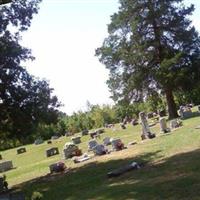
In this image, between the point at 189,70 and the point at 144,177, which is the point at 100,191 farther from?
the point at 189,70

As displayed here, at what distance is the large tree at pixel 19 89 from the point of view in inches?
936

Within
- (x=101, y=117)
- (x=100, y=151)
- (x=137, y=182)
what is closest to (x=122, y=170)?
(x=137, y=182)

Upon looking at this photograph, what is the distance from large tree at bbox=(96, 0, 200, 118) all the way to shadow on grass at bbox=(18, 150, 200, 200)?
22.4 metres

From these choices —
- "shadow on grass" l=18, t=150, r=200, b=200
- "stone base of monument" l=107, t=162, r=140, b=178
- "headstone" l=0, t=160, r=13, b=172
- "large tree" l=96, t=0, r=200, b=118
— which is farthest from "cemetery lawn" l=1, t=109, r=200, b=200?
"large tree" l=96, t=0, r=200, b=118

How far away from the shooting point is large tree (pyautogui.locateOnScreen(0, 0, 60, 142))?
23.8 meters

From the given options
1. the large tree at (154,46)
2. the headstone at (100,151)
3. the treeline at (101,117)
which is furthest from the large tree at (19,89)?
the treeline at (101,117)

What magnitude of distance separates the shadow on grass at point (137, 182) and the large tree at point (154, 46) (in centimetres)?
2237

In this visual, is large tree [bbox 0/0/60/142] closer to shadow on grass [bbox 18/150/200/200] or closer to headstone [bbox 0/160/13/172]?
shadow on grass [bbox 18/150/200/200]

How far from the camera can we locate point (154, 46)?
142 feet

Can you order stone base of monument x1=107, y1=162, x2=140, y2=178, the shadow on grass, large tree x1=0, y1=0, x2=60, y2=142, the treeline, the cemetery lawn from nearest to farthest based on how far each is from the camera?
the shadow on grass
the cemetery lawn
stone base of monument x1=107, y1=162, x2=140, y2=178
large tree x1=0, y1=0, x2=60, y2=142
the treeline

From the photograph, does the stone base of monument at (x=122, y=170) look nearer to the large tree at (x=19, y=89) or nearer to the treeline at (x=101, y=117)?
the large tree at (x=19, y=89)

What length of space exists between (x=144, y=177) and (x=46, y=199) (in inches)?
131

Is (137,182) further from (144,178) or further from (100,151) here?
(100,151)

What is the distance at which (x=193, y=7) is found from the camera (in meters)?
43.5
